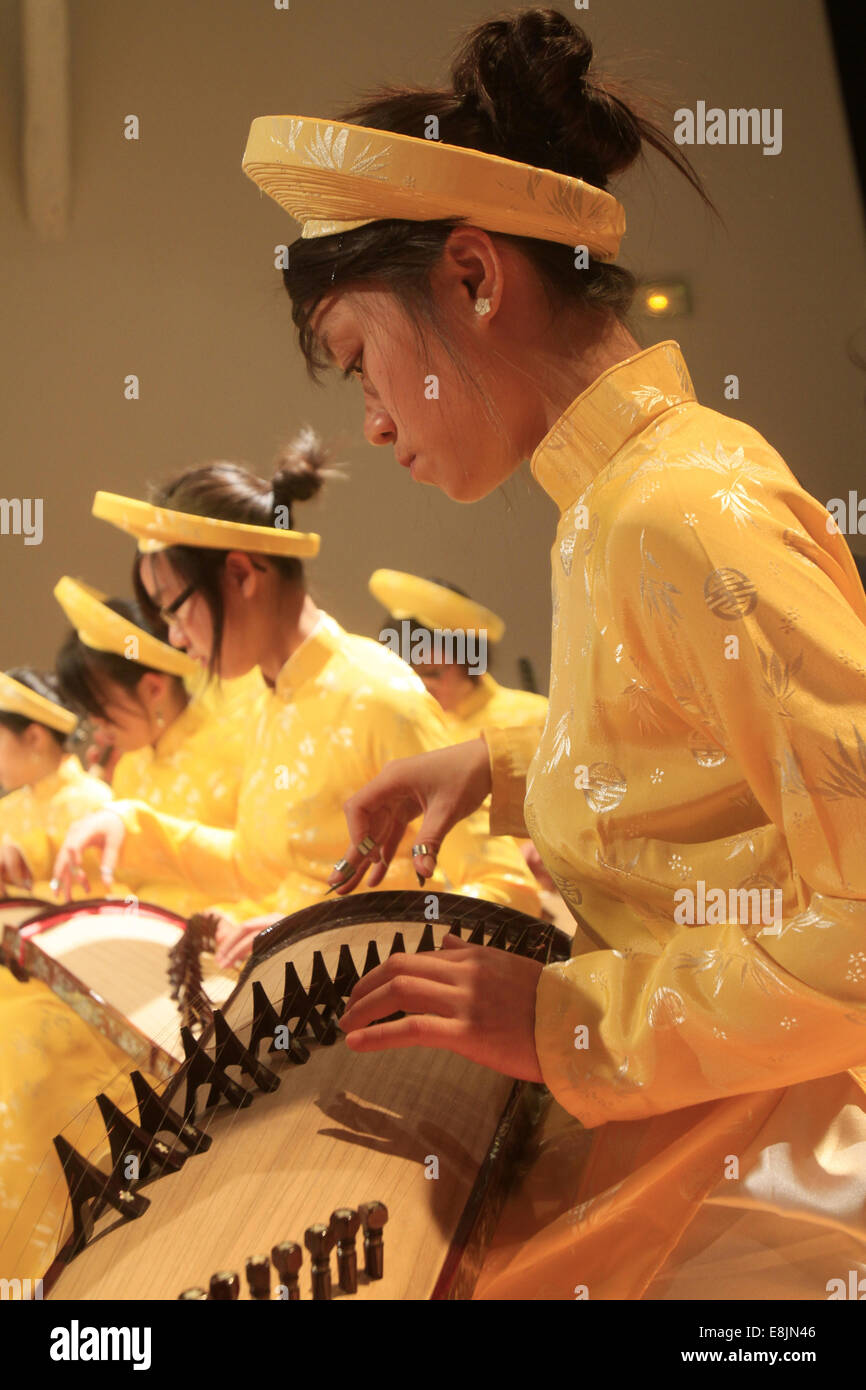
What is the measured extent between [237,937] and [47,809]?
0.38 meters

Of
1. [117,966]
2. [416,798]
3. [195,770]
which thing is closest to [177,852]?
[195,770]

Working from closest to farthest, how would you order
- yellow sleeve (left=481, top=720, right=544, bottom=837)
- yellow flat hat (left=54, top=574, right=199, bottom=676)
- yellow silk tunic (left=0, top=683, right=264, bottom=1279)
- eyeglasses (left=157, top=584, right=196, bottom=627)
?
yellow sleeve (left=481, top=720, right=544, bottom=837) < yellow silk tunic (left=0, top=683, right=264, bottom=1279) < yellow flat hat (left=54, top=574, right=199, bottom=676) < eyeglasses (left=157, top=584, right=196, bottom=627)

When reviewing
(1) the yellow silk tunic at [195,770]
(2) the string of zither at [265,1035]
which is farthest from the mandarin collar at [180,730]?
(2) the string of zither at [265,1035]

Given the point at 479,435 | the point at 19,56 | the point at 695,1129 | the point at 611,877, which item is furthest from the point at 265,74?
the point at 695,1129

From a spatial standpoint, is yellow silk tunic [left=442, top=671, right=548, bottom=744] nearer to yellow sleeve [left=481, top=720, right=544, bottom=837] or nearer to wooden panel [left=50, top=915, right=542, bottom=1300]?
yellow sleeve [left=481, top=720, right=544, bottom=837]

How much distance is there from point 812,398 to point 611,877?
55 centimetres

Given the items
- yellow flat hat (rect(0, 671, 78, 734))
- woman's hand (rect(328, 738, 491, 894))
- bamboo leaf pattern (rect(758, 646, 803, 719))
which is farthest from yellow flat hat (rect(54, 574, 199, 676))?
bamboo leaf pattern (rect(758, 646, 803, 719))

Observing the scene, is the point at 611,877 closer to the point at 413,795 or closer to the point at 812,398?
the point at 413,795

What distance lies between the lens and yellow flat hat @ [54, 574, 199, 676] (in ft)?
3.74

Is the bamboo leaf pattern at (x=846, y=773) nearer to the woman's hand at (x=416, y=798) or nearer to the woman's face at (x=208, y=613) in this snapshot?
the woman's hand at (x=416, y=798)

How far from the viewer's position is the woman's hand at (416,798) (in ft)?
2.56

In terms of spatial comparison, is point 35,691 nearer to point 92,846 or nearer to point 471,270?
point 92,846

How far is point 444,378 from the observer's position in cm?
63

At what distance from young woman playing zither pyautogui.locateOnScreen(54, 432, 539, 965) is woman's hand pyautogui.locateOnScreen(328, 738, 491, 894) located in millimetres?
276
